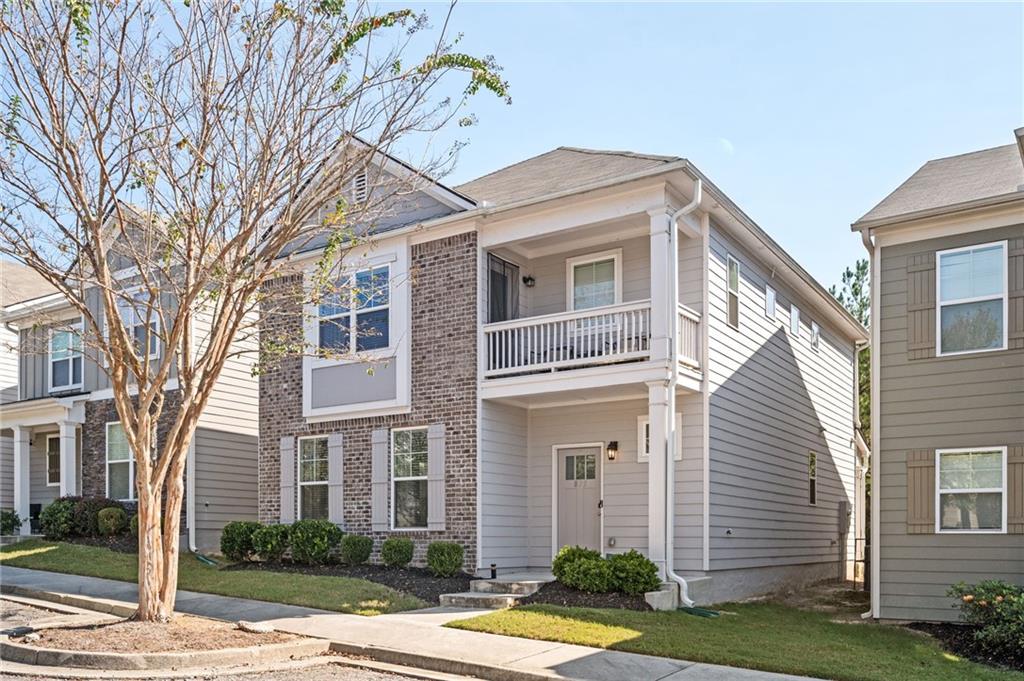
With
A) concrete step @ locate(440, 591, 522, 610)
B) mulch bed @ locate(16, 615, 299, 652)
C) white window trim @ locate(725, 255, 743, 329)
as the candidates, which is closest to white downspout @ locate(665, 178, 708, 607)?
white window trim @ locate(725, 255, 743, 329)

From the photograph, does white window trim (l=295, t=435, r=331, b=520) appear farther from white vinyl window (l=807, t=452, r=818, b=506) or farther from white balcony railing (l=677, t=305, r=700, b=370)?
white vinyl window (l=807, t=452, r=818, b=506)

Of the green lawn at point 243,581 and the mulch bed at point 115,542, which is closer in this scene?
the green lawn at point 243,581

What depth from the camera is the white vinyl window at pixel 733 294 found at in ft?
52.4

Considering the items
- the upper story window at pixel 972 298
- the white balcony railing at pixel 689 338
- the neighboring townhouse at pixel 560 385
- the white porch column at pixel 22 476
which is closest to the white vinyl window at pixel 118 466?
the white porch column at pixel 22 476

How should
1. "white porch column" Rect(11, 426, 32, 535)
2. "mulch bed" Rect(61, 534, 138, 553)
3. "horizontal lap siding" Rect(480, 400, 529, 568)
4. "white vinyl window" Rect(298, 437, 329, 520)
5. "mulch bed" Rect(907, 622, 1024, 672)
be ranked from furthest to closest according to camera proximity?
"white porch column" Rect(11, 426, 32, 535)
"mulch bed" Rect(61, 534, 138, 553)
"white vinyl window" Rect(298, 437, 329, 520)
"horizontal lap siding" Rect(480, 400, 529, 568)
"mulch bed" Rect(907, 622, 1024, 672)

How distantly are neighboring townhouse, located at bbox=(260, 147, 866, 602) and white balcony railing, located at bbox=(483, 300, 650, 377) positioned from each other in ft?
0.15

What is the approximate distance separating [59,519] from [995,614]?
1723cm

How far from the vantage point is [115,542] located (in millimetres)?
18578

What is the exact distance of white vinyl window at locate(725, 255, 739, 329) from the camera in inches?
629

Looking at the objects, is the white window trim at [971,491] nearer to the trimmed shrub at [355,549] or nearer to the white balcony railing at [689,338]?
the white balcony railing at [689,338]

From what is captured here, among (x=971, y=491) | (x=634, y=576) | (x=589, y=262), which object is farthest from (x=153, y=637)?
(x=971, y=491)

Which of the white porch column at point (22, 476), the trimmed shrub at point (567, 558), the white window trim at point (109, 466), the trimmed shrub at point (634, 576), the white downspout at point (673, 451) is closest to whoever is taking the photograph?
the trimmed shrub at point (634, 576)

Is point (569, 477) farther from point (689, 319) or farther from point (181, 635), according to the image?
point (181, 635)

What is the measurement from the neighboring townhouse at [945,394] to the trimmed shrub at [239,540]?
33.6ft
